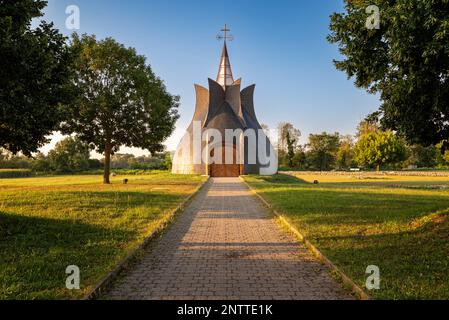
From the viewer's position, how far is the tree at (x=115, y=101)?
96.6ft

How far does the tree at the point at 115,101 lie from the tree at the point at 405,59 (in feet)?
74.6

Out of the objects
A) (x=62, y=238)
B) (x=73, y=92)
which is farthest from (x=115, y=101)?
(x=62, y=238)

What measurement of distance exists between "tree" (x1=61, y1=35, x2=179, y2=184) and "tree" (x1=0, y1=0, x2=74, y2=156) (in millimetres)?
17799

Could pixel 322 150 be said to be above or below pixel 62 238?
above

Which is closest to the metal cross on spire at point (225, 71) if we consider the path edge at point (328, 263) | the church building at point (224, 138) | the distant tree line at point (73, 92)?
the church building at point (224, 138)

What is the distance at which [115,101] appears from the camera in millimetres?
28609

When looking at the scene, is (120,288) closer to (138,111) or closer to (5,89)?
(5,89)

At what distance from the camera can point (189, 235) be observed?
1032 centimetres

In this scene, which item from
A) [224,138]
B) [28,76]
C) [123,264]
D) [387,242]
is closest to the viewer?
[123,264]

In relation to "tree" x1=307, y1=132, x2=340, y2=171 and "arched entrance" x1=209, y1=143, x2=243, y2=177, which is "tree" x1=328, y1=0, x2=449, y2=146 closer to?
"arched entrance" x1=209, y1=143, x2=243, y2=177

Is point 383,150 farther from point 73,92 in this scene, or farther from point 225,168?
point 73,92

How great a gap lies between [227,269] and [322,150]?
85.1m

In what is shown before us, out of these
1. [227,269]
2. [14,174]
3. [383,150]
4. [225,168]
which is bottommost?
[14,174]
